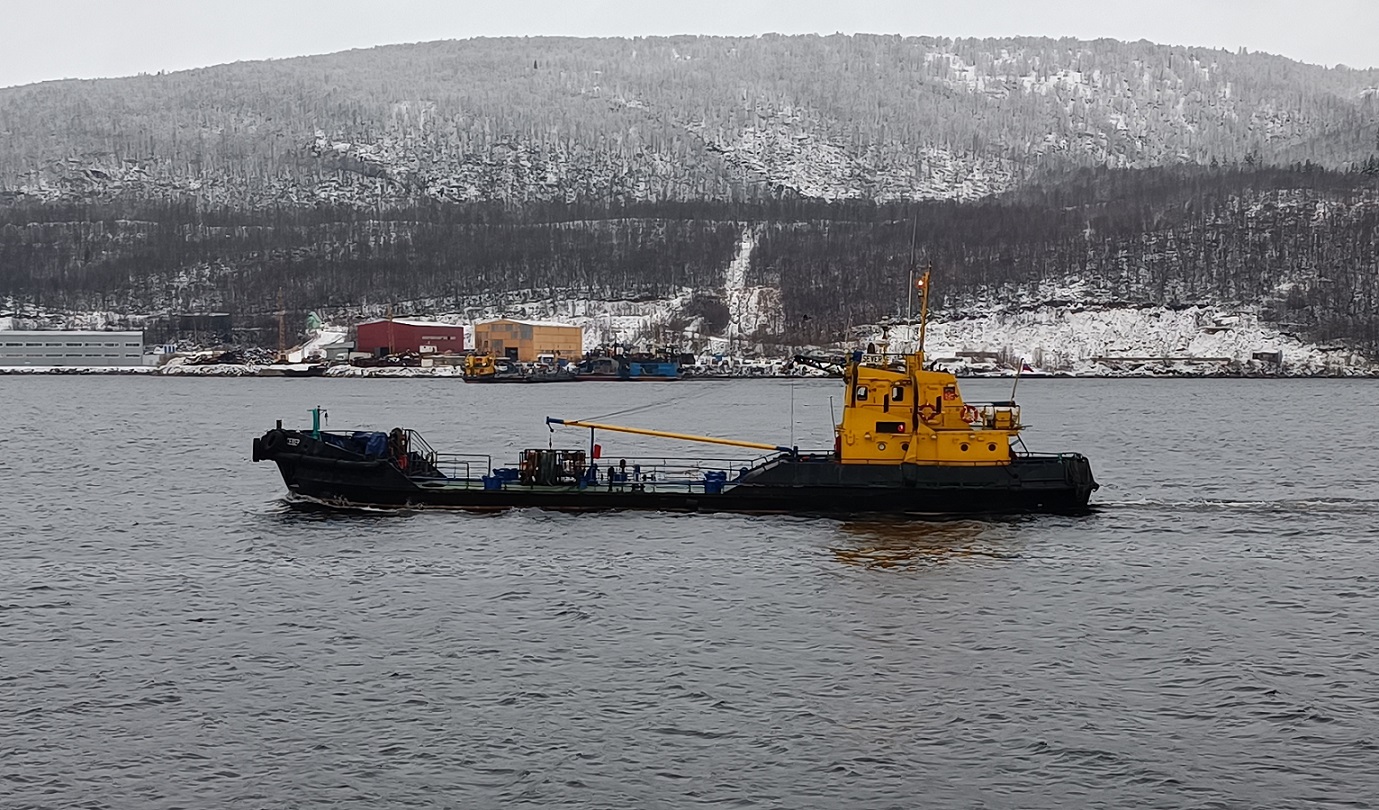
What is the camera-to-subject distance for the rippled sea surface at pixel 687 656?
2359cm

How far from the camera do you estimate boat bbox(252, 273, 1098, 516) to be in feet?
154

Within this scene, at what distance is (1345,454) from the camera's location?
253ft

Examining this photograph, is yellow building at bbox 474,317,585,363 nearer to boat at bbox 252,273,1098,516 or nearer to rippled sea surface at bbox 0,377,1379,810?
rippled sea surface at bbox 0,377,1379,810

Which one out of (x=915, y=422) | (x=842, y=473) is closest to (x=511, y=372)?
(x=842, y=473)

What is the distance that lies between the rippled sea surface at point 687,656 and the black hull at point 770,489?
968mm

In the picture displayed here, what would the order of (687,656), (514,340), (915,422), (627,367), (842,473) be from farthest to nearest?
(514,340) → (627,367) → (842,473) → (915,422) → (687,656)

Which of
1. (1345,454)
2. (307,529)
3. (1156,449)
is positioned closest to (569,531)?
(307,529)

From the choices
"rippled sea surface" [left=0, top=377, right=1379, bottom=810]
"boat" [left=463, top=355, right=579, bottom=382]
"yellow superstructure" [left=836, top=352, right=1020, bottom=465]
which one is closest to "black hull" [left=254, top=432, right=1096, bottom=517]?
"yellow superstructure" [left=836, top=352, right=1020, bottom=465]

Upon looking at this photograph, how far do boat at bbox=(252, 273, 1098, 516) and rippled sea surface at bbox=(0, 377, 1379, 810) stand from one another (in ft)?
3.63

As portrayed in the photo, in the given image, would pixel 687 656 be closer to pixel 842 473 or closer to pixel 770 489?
pixel 842 473

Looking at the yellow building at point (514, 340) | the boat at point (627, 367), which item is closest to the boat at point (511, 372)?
the boat at point (627, 367)

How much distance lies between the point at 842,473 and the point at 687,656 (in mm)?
17824

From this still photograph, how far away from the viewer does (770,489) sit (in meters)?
48.3

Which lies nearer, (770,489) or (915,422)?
(915,422)
